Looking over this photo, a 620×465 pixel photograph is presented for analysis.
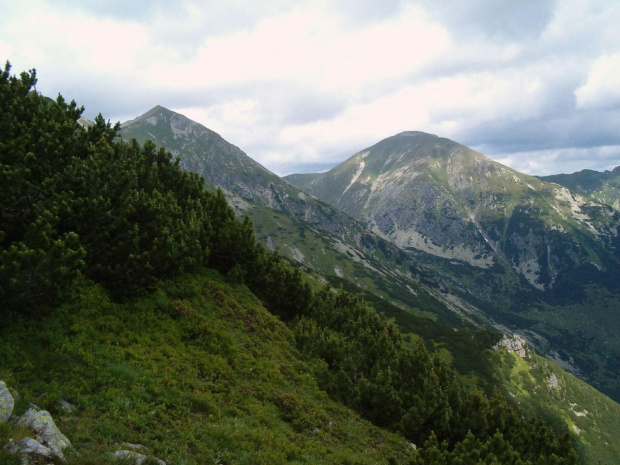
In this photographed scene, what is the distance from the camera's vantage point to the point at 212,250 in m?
31.0

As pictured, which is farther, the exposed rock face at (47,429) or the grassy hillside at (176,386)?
the grassy hillside at (176,386)

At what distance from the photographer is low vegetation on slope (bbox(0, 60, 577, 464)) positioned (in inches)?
500

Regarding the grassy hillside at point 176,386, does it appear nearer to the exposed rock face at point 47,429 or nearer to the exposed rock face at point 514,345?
the exposed rock face at point 47,429

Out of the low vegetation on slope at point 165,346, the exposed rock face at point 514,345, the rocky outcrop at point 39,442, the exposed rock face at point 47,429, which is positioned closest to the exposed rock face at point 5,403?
the rocky outcrop at point 39,442

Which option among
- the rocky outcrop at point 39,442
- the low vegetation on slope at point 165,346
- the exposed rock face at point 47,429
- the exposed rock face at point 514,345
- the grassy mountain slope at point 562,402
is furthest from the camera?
the exposed rock face at point 514,345

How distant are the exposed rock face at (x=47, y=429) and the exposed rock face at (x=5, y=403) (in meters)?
0.35

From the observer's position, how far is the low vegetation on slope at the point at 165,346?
500 inches

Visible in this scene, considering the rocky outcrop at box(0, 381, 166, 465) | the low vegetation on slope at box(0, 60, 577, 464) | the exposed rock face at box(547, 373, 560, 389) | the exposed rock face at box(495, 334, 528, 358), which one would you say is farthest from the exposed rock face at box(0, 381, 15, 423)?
the exposed rock face at box(547, 373, 560, 389)

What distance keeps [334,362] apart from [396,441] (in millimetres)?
7527

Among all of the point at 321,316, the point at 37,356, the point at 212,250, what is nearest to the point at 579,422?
the point at 321,316

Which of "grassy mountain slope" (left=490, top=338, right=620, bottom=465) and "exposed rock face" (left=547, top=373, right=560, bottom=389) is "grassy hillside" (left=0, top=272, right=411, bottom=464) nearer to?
"grassy mountain slope" (left=490, top=338, right=620, bottom=465)

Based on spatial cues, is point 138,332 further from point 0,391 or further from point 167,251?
point 0,391

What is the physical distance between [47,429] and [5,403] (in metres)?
1.37

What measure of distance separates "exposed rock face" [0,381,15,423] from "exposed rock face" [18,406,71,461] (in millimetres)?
352
